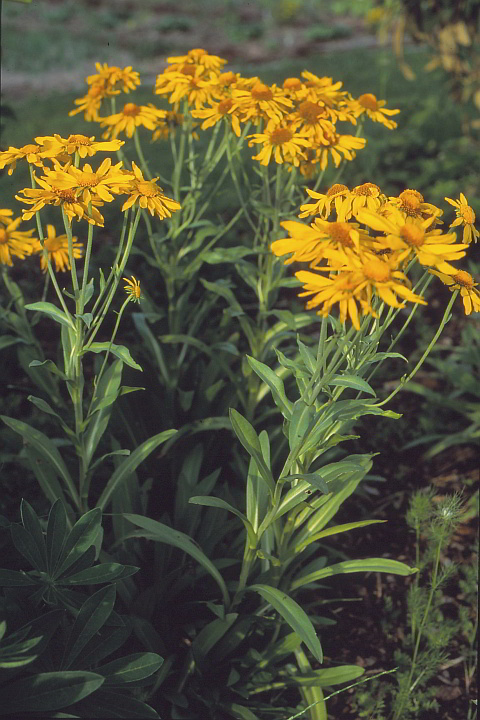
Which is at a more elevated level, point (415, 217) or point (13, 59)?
point (415, 217)

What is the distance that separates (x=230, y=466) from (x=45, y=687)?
1041mm

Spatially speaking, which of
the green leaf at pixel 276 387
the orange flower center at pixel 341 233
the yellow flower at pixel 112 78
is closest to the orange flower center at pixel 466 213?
the orange flower center at pixel 341 233

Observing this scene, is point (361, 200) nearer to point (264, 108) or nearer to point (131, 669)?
point (264, 108)

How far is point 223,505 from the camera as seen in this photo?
51.0 inches

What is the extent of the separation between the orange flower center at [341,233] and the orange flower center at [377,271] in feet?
0.32

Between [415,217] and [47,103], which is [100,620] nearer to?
[415,217]

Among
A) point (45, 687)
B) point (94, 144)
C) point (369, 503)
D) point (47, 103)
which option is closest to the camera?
point (45, 687)

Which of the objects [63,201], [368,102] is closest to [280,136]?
[368,102]

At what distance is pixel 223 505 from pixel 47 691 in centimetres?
44

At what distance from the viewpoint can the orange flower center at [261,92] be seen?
1.64m

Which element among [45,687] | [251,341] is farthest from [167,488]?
[45,687]

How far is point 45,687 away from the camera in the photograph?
1.04m

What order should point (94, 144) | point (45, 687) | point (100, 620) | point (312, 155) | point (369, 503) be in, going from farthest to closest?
1. point (369, 503)
2. point (312, 155)
3. point (94, 144)
4. point (100, 620)
5. point (45, 687)

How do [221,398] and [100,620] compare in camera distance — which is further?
[221,398]
